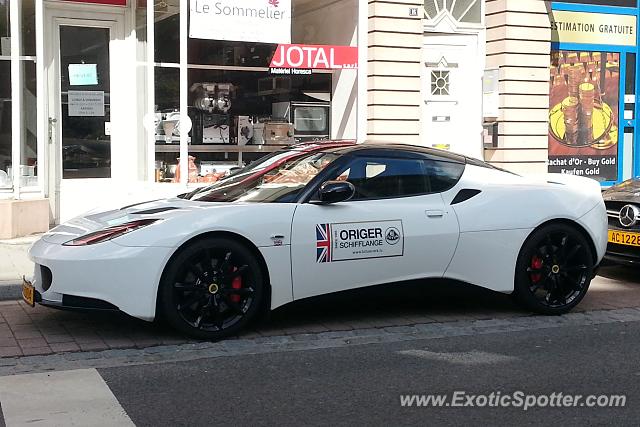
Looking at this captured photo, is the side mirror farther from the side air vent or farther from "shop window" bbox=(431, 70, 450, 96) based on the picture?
"shop window" bbox=(431, 70, 450, 96)

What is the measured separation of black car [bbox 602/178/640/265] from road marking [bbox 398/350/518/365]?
3.16 metres

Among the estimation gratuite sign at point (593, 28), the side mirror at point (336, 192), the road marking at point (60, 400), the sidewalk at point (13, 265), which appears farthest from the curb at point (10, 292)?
the estimation gratuite sign at point (593, 28)

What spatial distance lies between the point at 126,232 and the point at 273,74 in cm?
676

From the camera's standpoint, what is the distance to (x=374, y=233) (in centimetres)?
650

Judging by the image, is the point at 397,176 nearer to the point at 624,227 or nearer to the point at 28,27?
the point at 624,227

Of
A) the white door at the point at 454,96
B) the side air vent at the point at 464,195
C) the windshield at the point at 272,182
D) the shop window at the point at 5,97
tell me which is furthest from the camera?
the white door at the point at 454,96

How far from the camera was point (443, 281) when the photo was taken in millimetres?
6801

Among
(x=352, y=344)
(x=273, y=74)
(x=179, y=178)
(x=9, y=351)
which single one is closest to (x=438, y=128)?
(x=273, y=74)

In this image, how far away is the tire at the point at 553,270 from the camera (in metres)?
7.06

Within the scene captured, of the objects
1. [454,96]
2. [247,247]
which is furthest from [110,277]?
[454,96]

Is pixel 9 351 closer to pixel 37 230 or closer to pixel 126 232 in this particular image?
pixel 126 232

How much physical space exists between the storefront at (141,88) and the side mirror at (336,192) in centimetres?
534

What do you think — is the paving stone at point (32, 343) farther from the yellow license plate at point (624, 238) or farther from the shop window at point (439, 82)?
the shop window at point (439, 82)

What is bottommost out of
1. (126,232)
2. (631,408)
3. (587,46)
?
(631,408)
